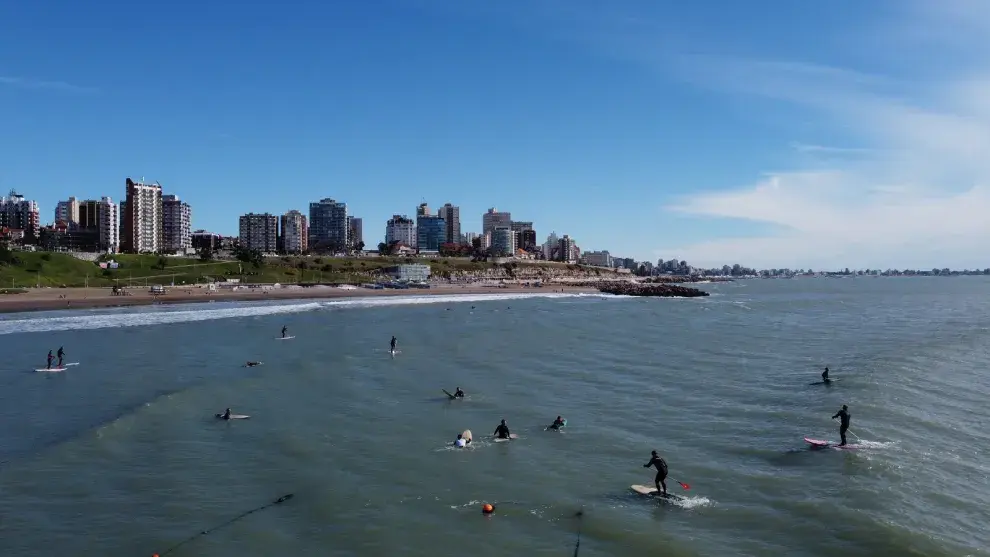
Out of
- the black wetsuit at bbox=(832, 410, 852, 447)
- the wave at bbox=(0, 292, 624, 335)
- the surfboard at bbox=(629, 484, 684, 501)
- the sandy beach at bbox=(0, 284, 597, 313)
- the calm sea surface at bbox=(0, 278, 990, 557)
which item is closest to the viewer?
the calm sea surface at bbox=(0, 278, 990, 557)

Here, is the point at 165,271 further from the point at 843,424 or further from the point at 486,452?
the point at 843,424

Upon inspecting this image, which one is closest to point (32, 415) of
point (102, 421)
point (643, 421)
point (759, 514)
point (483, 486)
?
point (102, 421)

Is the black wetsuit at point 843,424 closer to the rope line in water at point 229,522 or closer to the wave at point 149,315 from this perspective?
the rope line in water at point 229,522

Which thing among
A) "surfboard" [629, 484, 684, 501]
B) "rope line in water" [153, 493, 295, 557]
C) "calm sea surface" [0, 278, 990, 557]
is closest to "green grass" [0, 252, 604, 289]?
"calm sea surface" [0, 278, 990, 557]

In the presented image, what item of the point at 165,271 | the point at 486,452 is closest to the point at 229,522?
the point at 486,452

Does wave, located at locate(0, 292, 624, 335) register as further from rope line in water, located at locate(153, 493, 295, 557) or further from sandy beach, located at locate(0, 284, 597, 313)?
rope line in water, located at locate(153, 493, 295, 557)

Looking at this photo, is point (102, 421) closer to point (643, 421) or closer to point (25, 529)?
point (25, 529)
